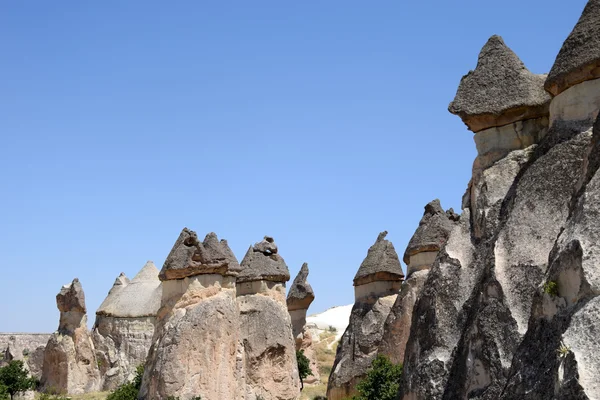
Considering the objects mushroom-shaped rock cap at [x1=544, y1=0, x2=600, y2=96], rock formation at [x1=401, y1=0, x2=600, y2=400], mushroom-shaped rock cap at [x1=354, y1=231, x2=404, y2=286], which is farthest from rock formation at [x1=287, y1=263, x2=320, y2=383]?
mushroom-shaped rock cap at [x1=544, y1=0, x2=600, y2=96]

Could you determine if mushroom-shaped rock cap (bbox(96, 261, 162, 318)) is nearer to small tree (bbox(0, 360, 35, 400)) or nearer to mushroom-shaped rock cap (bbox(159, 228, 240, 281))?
small tree (bbox(0, 360, 35, 400))

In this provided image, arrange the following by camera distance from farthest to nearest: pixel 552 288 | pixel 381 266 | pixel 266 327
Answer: pixel 381 266
pixel 266 327
pixel 552 288

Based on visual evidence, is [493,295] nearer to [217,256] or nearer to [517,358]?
[517,358]

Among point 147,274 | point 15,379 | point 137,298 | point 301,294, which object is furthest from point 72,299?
point 301,294

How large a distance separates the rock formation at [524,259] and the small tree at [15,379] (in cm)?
1742

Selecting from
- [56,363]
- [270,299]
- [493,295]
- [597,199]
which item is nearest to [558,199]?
[493,295]

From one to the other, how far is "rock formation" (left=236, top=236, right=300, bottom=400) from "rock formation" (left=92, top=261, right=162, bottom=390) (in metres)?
9.79

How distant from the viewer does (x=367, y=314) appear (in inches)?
798

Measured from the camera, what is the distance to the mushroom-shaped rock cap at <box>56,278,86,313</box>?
86.8ft

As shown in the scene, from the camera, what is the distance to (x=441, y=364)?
905 centimetres

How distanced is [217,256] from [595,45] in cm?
918

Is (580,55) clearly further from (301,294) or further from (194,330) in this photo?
(301,294)

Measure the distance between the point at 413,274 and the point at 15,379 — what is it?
1275 cm

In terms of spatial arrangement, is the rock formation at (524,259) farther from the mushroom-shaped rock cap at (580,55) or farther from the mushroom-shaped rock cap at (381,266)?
the mushroom-shaped rock cap at (381,266)
